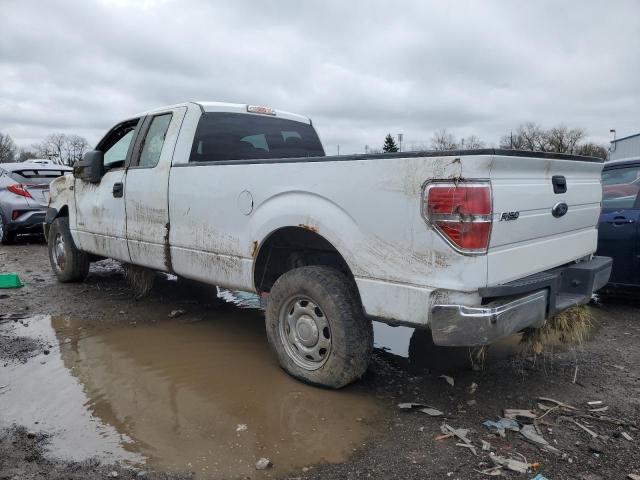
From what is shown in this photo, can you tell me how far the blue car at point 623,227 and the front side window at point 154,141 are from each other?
14.9 ft

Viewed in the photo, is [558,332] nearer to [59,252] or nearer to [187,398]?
[187,398]

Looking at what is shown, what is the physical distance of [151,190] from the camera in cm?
479

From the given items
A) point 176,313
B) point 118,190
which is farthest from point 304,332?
point 118,190

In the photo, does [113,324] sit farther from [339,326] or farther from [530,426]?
[530,426]

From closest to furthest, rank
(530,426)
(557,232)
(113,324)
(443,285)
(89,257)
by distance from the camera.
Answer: (443,285), (530,426), (557,232), (113,324), (89,257)

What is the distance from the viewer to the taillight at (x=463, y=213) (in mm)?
2691

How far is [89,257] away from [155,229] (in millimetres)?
2393

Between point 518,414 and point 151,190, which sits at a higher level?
point 151,190

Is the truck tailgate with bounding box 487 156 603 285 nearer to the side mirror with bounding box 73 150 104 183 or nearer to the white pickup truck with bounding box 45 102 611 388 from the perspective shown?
the white pickup truck with bounding box 45 102 611 388

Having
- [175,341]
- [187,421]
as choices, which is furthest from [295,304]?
[175,341]

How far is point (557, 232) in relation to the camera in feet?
11.3

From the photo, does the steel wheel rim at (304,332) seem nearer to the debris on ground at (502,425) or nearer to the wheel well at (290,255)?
the wheel well at (290,255)

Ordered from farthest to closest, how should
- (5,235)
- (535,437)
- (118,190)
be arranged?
(5,235)
(118,190)
(535,437)

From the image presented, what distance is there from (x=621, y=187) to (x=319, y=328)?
4049 mm
